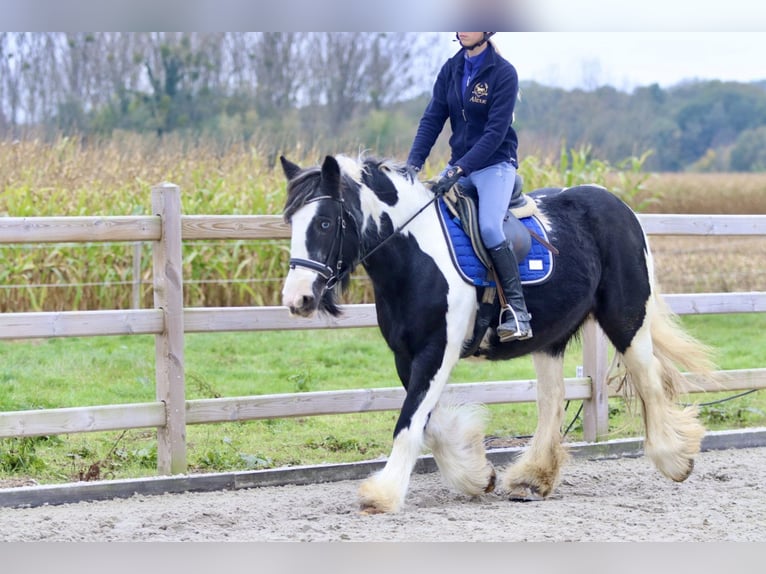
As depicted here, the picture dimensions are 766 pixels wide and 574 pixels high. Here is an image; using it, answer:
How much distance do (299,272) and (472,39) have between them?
1528mm

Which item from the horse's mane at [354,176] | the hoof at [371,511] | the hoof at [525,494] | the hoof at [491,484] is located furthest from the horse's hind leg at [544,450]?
the horse's mane at [354,176]

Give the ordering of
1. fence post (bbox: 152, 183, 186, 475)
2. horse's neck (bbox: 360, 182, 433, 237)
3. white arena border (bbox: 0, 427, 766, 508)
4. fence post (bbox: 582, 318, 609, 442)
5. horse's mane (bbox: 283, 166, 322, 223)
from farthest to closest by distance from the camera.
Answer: fence post (bbox: 582, 318, 609, 442), fence post (bbox: 152, 183, 186, 475), white arena border (bbox: 0, 427, 766, 508), horse's neck (bbox: 360, 182, 433, 237), horse's mane (bbox: 283, 166, 322, 223)

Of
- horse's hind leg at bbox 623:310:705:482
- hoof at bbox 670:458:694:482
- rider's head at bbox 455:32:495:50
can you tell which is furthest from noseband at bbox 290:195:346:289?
hoof at bbox 670:458:694:482

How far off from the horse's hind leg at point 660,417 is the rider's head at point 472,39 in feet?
6.33

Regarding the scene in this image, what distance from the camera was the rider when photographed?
4.82m

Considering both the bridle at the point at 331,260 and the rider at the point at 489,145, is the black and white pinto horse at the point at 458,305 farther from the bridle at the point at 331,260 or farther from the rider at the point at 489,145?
the rider at the point at 489,145

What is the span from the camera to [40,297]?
990 centimetres

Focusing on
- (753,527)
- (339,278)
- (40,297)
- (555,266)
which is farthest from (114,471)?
(40,297)

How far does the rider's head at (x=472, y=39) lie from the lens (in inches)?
185

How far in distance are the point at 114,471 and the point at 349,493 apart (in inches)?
59.2

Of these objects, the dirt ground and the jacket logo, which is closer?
the dirt ground

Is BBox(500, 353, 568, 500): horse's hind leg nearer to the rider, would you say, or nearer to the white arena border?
the white arena border

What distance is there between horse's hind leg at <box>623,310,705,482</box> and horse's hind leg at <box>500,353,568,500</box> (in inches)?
18.3

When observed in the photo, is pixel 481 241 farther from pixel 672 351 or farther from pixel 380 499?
pixel 672 351
